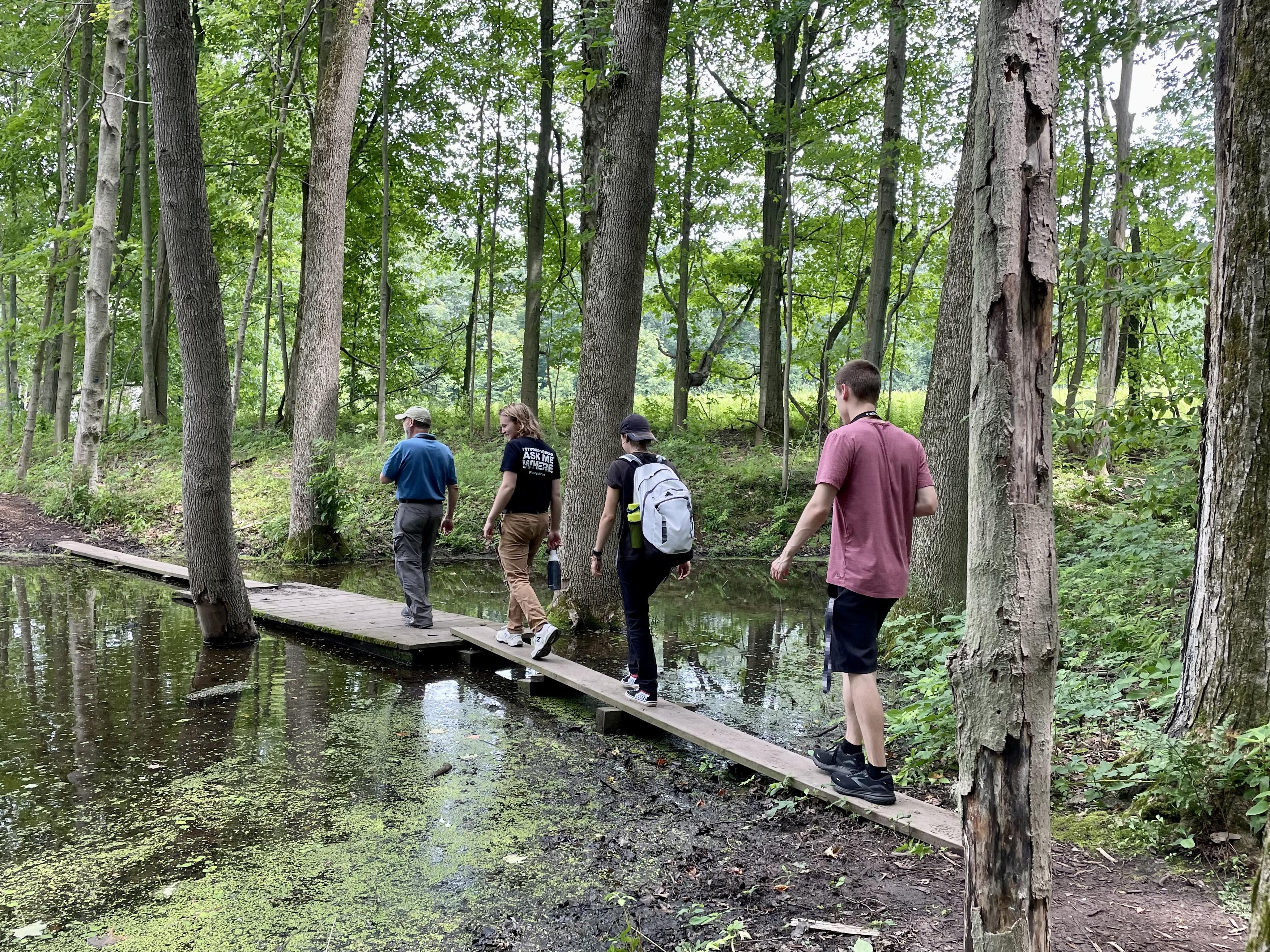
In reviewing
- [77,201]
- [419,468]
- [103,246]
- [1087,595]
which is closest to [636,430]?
[419,468]

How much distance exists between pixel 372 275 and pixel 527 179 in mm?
6014

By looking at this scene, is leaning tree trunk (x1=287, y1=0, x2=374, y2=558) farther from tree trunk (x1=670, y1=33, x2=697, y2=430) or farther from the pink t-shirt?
the pink t-shirt

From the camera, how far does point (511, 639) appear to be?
301 inches

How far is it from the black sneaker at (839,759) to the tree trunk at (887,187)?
9823 mm

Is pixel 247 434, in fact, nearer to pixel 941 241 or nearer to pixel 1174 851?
pixel 941 241

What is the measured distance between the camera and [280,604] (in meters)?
9.66

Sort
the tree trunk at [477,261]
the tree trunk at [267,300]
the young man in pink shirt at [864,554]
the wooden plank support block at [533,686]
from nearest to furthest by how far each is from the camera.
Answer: the young man in pink shirt at [864,554] < the wooden plank support block at [533,686] < the tree trunk at [477,261] < the tree trunk at [267,300]

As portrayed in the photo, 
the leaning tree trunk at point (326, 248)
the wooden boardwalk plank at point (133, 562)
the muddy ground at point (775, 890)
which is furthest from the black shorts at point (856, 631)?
the leaning tree trunk at point (326, 248)

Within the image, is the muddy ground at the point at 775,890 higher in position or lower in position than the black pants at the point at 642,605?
lower

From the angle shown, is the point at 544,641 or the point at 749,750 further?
the point at 544,641

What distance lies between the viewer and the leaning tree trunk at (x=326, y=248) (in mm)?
13742

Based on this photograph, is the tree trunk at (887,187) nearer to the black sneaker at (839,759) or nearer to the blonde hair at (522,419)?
the blonde hair at (522,419)

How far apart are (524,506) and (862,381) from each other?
3.80 metres

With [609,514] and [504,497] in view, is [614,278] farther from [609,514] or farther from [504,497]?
[609,514]
